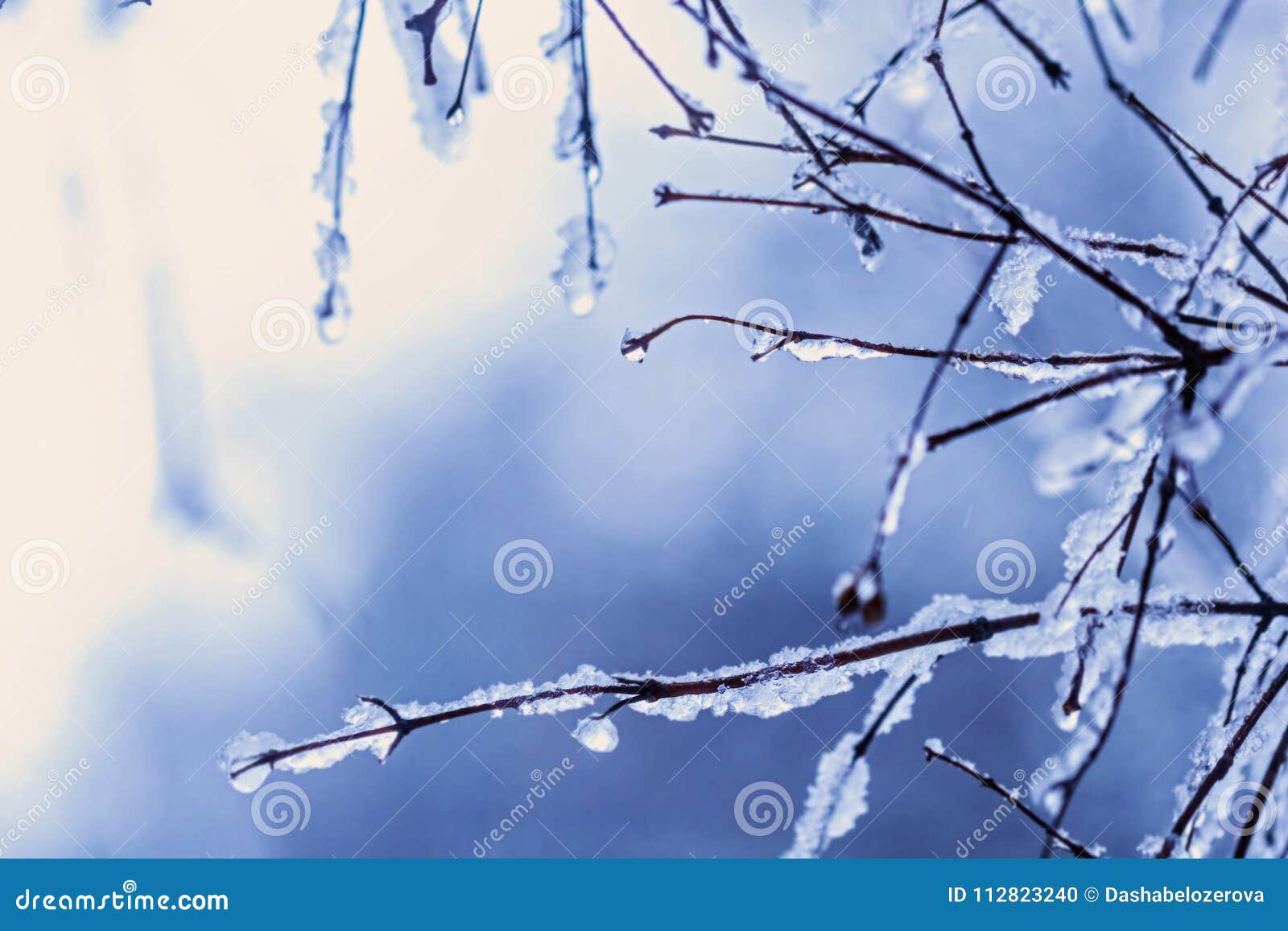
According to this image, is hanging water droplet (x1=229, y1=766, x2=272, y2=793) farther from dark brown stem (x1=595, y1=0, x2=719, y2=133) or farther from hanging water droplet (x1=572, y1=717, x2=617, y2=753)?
dark brown stem (x1=595, y1=0, x2=719, y2=133)

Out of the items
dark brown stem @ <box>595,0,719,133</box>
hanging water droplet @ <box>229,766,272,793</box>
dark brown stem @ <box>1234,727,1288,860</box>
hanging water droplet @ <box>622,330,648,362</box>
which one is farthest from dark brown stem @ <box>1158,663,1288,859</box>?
hanging water droplet @ <box>229,766,272,793</box>

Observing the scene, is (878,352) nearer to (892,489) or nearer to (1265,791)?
(892,489)

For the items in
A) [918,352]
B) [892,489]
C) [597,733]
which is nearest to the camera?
[892,489]

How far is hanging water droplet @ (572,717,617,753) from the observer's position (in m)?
0.90

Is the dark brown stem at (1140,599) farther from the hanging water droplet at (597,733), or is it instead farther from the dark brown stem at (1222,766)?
the hanging water droplet at (597,733)

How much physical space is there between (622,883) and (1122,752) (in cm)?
239

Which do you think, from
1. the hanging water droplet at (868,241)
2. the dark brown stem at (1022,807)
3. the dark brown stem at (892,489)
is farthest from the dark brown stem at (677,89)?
the dark brown stem at (1022,807)

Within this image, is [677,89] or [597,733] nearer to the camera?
[677,89]

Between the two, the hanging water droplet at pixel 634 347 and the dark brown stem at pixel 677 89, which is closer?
the dark brown stem at pixel 677 89

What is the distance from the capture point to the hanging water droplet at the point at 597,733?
900 mm

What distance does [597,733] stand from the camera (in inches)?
36.0

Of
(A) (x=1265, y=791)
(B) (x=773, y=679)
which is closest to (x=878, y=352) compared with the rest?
(B) (x=773, y=679)

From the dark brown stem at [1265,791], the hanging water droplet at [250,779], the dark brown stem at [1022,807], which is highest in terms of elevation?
the dark brown stem at [1265,791]

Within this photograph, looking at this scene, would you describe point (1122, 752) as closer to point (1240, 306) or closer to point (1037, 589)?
point (1037, 589)
